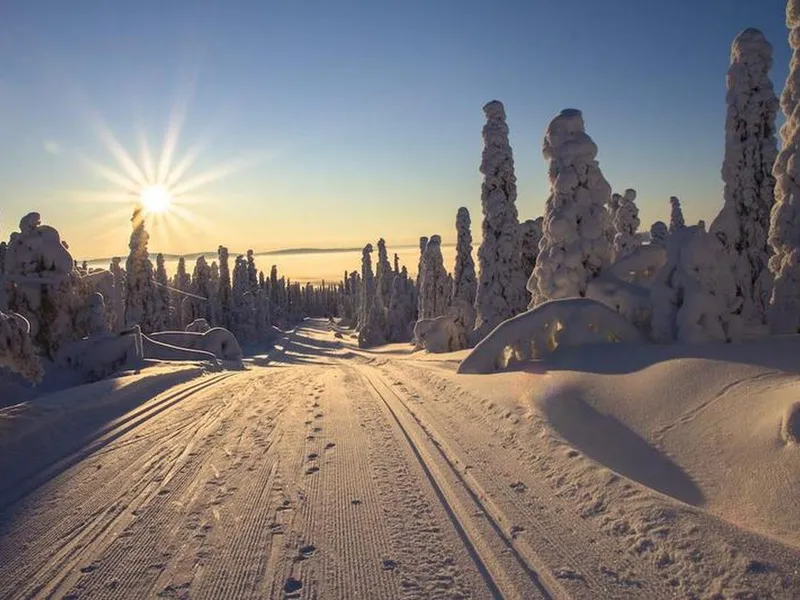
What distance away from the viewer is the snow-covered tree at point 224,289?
6475cm

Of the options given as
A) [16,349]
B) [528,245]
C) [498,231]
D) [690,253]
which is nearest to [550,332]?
[690,253]

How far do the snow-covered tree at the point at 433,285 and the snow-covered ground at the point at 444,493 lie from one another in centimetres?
3761

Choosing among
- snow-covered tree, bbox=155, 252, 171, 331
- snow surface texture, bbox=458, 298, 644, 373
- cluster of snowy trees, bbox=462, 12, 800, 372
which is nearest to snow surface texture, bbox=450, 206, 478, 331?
cluster of snowy trees, bbox=462, 12, 800, 372

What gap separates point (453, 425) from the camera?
28.6 ft

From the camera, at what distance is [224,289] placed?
214 ft

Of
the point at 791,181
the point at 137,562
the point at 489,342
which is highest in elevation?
the point at 791,181

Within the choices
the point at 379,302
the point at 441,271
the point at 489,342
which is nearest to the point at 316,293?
the point at 379,302

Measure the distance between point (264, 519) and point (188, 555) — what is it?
32.4 inches

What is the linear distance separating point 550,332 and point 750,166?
1304 centimetres

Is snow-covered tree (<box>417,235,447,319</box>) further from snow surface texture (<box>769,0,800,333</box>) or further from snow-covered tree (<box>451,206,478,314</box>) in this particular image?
snow surface texture (<box>769,0,800,333</box>)

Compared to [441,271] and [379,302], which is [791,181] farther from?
[379,302]

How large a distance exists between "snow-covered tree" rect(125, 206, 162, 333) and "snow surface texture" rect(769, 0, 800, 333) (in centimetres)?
4263

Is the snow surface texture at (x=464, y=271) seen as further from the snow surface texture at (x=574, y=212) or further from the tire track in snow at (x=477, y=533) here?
the tire track in snow at (x=477, y=533)

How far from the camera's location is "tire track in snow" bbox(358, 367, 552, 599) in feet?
12.6
